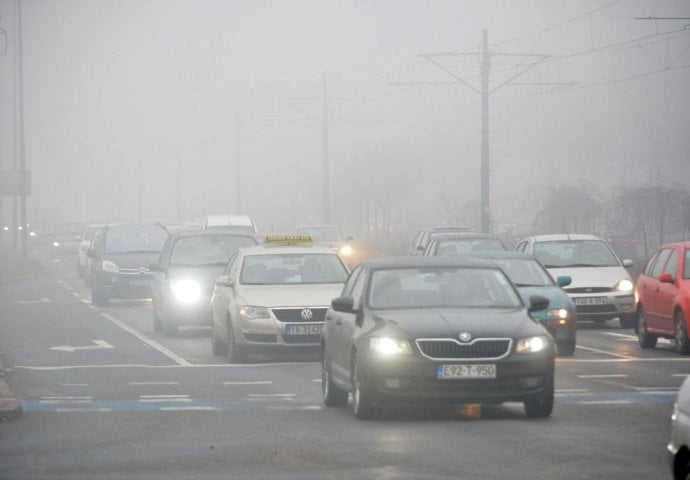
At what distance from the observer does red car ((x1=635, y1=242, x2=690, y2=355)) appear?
854 inches

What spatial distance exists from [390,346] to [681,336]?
8729mm

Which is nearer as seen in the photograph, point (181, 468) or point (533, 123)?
point (181, 468)

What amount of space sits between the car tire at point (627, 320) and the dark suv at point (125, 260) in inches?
474

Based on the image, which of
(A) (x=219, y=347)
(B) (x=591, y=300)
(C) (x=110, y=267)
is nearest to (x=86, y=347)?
(A) (x=219, y=347)

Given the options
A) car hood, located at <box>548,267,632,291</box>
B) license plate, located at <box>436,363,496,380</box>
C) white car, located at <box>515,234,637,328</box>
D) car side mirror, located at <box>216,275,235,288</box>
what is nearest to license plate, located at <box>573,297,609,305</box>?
white car, located at <box>515,234,637,328</box>

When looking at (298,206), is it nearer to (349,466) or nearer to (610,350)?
(610,350)

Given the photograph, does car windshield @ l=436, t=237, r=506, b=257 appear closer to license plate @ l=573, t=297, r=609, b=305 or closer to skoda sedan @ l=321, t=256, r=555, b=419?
license plate @ l=573, t=297, r=609, b=305

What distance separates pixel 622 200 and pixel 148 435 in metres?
40.9

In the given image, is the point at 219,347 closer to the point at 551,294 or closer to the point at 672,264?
the point at 551,294

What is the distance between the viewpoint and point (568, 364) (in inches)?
799

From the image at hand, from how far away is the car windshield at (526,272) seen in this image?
76.7 ft

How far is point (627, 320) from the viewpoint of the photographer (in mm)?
28391

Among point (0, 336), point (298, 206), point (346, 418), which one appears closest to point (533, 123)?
point (298, 206)

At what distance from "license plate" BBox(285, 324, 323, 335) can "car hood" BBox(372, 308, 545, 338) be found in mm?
6247
